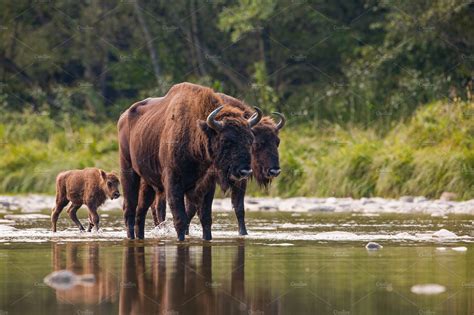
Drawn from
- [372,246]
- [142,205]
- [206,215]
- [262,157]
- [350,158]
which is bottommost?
[372,246]

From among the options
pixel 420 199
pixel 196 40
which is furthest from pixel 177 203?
pixel 196 40

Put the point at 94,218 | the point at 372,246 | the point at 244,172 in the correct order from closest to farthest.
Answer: the point at 372,246 < the point at 244,172 < the point at 94,218

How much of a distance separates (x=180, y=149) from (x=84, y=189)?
4502mm

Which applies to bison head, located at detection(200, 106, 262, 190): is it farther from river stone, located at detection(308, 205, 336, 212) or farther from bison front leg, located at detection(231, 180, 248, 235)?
river stone, located at detection(308, 205, 336, 212)

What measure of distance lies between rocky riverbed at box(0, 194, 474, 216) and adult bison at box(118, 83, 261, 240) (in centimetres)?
594

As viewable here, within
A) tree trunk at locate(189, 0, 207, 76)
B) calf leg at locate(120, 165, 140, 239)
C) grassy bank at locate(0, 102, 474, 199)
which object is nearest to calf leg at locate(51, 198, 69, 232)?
calf leg at locate(120, 165, 140, 239)

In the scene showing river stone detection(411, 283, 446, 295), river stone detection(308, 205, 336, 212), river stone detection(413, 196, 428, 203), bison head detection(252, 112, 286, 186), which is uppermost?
bison head detection(252, 112, 286, 186)

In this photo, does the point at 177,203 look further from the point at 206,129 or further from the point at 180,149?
the point at 206,129

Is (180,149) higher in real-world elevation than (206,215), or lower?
higher

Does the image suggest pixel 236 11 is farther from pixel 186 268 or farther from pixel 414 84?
pixel 186 268

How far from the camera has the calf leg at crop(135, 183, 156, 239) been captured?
15.3 m

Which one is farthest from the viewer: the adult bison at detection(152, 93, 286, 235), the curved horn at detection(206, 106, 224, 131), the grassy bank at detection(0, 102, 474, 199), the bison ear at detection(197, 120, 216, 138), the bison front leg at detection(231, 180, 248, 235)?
the grassy bank at detection(0, 102, 474, 199)

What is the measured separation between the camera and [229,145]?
12969mm

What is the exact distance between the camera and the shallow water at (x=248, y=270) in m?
7.96
